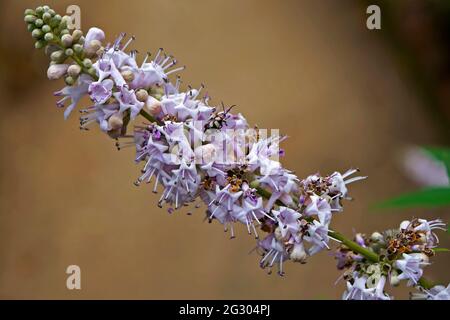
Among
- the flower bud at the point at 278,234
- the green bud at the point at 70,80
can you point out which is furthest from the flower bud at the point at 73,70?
the flower bud at the point at 278,234

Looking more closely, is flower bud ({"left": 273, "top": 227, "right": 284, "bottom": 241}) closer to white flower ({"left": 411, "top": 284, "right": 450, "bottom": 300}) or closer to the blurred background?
white flower ({"left": 411, "top": 284, "right": 450, "bottom": 300})

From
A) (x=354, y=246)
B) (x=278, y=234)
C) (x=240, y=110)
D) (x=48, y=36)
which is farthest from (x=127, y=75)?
(x=240, y=110)

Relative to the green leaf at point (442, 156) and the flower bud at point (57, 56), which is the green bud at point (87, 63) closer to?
the flower bud at point (57, 56)

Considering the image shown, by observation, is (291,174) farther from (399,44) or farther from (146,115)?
(399,44)

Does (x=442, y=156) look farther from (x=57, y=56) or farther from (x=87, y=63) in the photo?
(x=57, y=56)

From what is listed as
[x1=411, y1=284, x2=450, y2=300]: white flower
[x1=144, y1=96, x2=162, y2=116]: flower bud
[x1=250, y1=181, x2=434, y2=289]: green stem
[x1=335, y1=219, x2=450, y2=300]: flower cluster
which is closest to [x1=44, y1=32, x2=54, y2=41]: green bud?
[x1=144, y1=96, x2=162, y2=116]: flower bud
